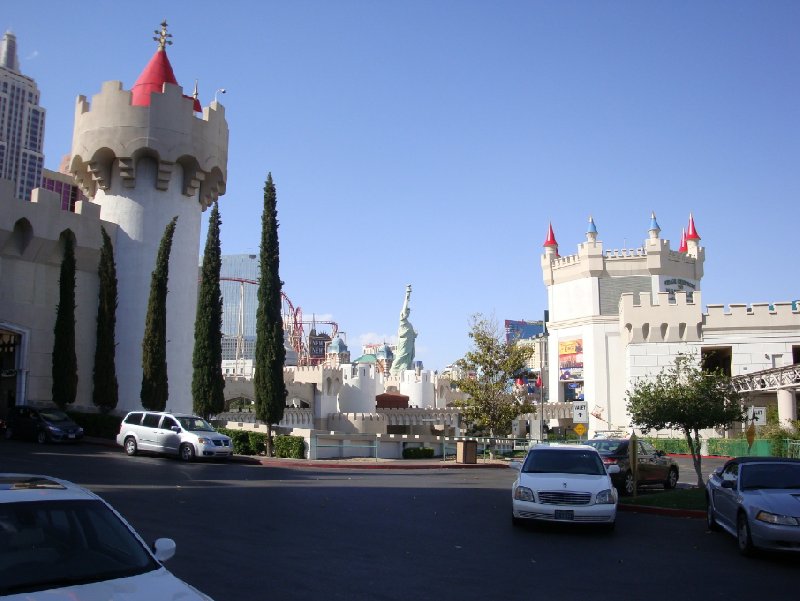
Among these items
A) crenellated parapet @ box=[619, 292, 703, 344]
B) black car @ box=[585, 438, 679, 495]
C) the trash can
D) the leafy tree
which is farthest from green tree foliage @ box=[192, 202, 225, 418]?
crenellated parapet @ box=[619, 292, 703, 344]

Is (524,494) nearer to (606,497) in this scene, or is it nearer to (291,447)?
(606,497)

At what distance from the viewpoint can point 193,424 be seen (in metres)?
25.3

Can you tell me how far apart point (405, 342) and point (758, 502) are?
236 feet

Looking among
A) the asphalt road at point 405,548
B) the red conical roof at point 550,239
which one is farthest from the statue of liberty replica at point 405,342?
the asphalt road at point 405,548

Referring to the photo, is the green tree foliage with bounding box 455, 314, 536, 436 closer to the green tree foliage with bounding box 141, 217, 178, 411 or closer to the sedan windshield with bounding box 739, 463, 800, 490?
the green tree foliage with bounding box 141, 217, 178, 411

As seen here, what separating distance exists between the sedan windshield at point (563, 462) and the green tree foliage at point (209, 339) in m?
21.4

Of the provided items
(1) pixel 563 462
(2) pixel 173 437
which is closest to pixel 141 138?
(2) pixel 173 437

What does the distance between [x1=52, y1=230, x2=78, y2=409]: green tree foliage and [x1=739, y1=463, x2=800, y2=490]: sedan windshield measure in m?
28.7

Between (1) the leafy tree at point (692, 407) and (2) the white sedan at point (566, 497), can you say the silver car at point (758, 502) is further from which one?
(1) the leafy tree at point (692, 407)

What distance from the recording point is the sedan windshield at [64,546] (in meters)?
4.41

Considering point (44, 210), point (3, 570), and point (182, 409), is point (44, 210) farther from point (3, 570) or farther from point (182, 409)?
point (3, 570)

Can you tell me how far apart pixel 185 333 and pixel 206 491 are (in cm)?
2288

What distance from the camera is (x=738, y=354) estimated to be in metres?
48.4

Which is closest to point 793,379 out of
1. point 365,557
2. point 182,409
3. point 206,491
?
point 182,409
